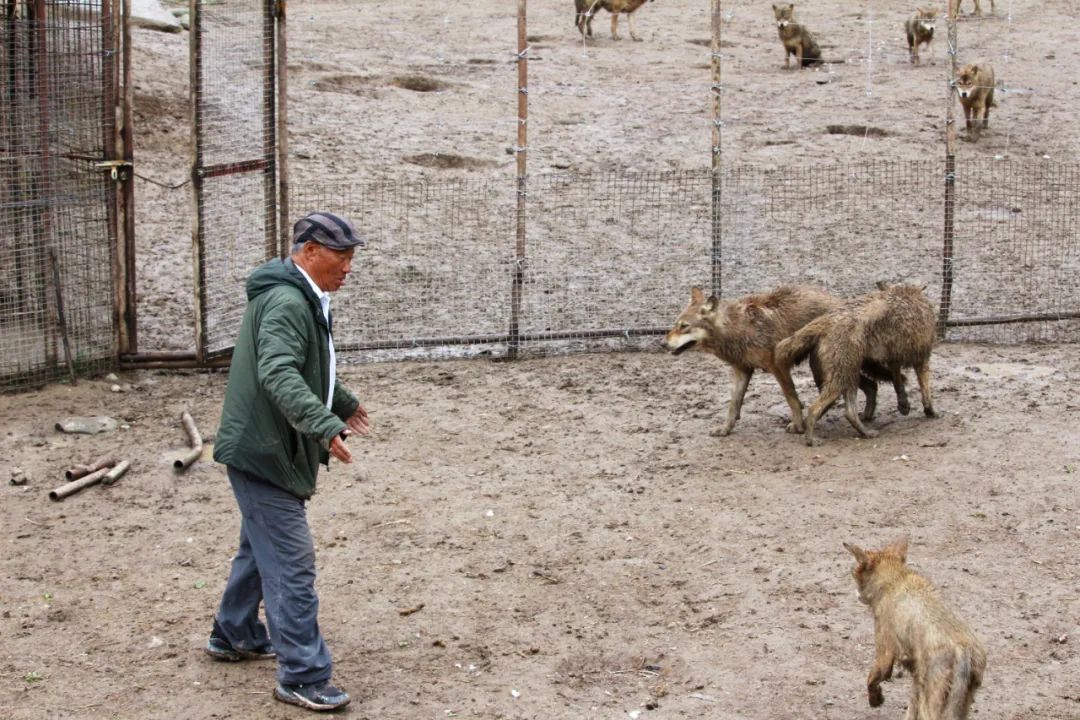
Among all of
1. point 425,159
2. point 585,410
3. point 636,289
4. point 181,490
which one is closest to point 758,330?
point 585,410

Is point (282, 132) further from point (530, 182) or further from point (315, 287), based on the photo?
point (315, 287)

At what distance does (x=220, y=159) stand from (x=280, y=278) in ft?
17.8

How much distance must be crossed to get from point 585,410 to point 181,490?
10.2ft

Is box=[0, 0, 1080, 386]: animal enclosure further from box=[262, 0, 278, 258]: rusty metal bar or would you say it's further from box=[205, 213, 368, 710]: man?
box=[205, 213, 368, 710]: man

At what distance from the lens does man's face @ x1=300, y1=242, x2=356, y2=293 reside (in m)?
6.77

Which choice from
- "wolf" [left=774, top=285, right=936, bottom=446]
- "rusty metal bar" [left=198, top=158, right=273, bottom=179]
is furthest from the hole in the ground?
"wolf" [left=774, top=285, right=936, bottom=446]

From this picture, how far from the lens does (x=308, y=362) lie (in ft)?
22.3

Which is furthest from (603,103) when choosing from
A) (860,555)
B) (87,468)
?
(860,555)

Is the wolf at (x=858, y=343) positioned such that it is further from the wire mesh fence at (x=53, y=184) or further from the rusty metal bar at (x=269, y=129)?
the wire mesh fence at (x=53, y=184)

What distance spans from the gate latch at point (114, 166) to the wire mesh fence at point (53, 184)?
64 millimetres

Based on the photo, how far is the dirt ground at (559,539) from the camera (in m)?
7.17

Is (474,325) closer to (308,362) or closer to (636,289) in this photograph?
(636,289)

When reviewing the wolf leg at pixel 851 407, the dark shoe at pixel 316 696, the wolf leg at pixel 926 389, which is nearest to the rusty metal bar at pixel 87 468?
the dark shoe at pixel 316 696

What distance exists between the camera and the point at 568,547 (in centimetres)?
884
